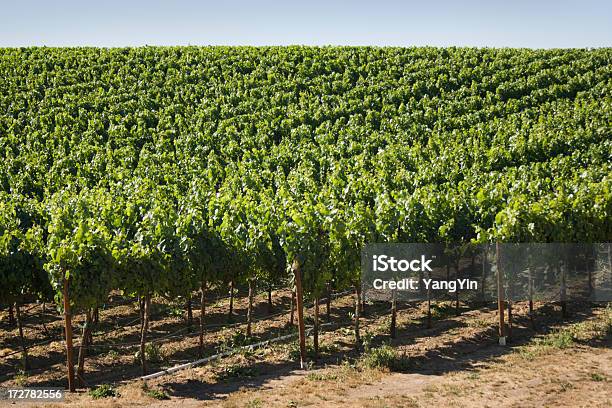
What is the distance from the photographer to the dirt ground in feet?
42.8

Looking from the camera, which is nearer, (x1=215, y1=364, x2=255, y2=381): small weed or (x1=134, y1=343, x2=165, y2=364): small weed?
Answer: (x1=215, y1=364, x2=255, y2=381): small weed

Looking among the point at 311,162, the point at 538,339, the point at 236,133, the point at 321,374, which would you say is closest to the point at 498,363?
the point at 538,339

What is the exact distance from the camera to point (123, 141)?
127 ft

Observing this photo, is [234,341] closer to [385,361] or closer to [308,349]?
[308,349]

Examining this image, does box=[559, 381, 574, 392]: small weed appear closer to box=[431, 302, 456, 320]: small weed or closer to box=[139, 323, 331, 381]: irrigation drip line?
box=[431, 302, 456, 320]: small weed

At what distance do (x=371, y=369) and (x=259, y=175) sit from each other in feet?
57.8

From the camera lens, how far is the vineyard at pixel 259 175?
54.1 ft

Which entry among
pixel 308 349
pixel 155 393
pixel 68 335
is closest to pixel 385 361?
pixel 308 349

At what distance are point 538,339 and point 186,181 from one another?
1845 cm

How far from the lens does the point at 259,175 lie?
102 ft

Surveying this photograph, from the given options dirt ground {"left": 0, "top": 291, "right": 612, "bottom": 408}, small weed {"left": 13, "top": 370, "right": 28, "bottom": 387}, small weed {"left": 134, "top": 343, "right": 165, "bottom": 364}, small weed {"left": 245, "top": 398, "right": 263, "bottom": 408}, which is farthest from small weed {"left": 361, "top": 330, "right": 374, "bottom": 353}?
small weed {"left": 13, "top": 370, "right": 28, "bottom": 387}

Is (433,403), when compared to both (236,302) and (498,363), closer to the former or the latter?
(498,363)

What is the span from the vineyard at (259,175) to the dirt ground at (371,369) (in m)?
0.26

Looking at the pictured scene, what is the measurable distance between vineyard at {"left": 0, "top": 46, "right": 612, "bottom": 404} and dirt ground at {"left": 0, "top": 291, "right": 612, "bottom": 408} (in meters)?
0.26
